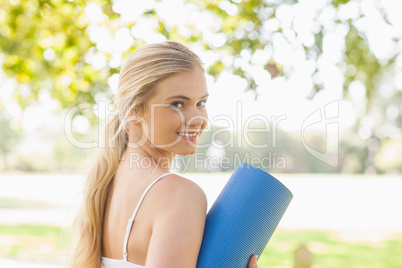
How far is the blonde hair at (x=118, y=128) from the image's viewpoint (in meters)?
1.36

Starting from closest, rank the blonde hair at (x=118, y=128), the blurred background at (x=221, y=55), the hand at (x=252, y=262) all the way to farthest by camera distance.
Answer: the hand at (x=252, y=262) → the blonde hair at (x=118, y=128) → the blurred background at (x=221, y=55)

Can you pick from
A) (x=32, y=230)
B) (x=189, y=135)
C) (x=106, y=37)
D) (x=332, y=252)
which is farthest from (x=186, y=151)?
(x=32, y=230)

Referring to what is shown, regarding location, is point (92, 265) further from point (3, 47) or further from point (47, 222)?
point (47, 222)

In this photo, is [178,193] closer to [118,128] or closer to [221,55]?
[118,128]

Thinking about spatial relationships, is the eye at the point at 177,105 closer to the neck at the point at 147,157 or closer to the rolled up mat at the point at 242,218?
the neck at the point at 147,157

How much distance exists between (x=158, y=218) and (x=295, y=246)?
889cm

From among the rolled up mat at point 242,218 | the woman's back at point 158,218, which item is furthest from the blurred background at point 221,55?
the rolled up mat at point 242,218

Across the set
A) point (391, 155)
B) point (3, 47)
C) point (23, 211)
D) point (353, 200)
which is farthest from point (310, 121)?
point (391, 155)

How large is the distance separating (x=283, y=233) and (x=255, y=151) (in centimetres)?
865

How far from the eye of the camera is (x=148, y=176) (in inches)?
50.4

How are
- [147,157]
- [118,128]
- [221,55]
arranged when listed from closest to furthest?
[147,157], [118,128], [221,55]

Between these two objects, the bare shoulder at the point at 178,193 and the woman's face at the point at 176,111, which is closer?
the bare shoulder at the point at 178,193

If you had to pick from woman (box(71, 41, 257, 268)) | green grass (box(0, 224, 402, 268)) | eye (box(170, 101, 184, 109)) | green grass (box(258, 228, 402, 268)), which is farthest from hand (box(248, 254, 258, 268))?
green grass (box(258, 228, 402, 268))

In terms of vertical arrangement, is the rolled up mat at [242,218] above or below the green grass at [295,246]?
above
